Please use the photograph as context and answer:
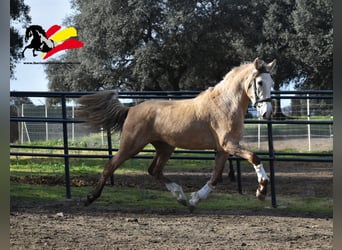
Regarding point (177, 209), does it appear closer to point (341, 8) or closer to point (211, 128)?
point (211, 128)

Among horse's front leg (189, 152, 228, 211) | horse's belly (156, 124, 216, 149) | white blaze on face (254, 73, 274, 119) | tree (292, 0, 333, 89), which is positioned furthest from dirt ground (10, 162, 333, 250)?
tree (292, 0, 333, 89)

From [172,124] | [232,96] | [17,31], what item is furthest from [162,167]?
[17,31]

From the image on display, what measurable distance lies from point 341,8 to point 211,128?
4.73 m

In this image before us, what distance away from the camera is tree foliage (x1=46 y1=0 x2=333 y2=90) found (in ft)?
77.7

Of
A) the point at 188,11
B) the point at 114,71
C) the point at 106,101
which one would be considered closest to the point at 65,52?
the point at 114,71

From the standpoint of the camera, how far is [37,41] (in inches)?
910

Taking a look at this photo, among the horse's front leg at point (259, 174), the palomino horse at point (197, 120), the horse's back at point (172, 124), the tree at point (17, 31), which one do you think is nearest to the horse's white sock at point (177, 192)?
the palomino horse at point (197, 120)

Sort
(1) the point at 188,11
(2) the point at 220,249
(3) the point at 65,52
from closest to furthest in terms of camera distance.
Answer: (2) the point at 220,249
(1) the point at 188,11
(3) the point at 65,52

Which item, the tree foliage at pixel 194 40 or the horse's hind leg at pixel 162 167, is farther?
the tree foliage at pixel 194 40

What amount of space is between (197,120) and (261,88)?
865 millimetres

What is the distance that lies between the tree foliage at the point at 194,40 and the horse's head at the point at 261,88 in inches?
734

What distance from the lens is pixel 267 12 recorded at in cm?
2580

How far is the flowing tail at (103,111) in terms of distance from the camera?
610 centimetres

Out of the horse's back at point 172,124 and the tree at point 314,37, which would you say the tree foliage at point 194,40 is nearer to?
the tree at point 314,37
